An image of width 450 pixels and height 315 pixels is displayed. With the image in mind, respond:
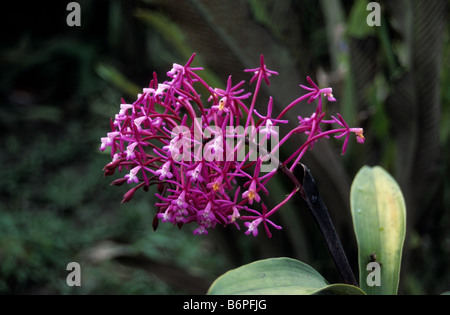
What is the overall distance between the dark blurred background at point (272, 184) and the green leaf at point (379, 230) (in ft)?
1.51

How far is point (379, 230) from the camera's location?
0.98 m

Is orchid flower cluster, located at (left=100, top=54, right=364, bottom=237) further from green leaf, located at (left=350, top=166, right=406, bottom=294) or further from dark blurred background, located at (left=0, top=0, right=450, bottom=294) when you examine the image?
dark blurred background, located at (left=0, top=0, right=450, bottom=294)

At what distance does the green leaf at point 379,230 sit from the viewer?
0.92m

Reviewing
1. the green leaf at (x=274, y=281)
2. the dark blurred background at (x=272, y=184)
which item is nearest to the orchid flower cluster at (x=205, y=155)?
the green leaf at (x=274, y=281)

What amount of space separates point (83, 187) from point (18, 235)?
1.74 ft

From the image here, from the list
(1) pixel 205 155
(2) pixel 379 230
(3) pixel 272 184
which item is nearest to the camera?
(1) pixel 205 155

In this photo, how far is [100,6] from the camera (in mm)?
3811

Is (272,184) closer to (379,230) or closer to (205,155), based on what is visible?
(379,230)

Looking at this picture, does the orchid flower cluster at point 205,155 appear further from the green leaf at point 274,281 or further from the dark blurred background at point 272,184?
the dark blurred background at point 272,184

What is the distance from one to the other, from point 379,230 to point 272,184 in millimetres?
666

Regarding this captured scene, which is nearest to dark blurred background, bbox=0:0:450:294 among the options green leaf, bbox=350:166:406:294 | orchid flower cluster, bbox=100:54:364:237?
green leaf, bbox=350:166:406:294

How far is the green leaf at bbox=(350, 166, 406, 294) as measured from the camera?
3.03ft

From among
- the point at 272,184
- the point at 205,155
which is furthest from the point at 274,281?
the point at 272,184
